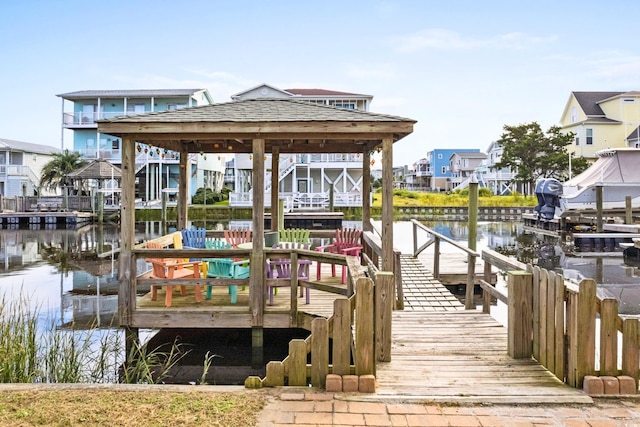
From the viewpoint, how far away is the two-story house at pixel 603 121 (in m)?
45.6

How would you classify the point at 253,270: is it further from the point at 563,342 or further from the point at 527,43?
the point at 527,43

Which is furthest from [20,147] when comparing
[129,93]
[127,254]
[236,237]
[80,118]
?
→ [127,254]

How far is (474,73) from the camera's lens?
31.8 meters

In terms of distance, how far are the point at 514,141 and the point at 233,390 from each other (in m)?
50.2

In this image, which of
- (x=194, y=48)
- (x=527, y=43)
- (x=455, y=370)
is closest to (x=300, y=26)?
(x=194, y=48)

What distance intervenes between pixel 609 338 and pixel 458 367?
1.28 m

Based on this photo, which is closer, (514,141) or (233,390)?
(233,390)

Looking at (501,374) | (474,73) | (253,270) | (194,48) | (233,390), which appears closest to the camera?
Answer: (233,390)

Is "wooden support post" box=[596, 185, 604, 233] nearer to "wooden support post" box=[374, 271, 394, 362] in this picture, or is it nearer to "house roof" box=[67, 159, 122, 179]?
"wooden support post" box=[374, 271, 394, 362]

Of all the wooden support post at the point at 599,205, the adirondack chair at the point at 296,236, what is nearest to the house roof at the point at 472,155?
the wooden support post at the point at 599,205

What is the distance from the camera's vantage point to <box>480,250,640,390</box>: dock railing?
13.9 feet

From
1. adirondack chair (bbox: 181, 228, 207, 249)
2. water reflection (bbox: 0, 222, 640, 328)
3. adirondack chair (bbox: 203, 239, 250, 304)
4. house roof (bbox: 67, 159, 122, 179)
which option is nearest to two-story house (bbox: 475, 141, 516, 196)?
water reflection (bbox: 0, 222, 640, 328)

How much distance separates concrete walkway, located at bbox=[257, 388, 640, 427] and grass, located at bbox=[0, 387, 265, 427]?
8.5 inches

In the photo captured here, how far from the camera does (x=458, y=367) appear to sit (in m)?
4.84
